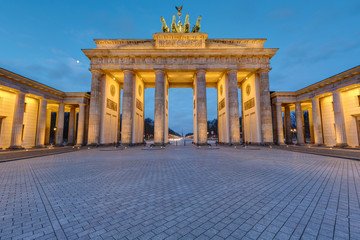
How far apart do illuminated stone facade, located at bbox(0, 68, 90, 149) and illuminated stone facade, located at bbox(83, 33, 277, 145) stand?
644cm

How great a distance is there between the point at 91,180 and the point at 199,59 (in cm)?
2419

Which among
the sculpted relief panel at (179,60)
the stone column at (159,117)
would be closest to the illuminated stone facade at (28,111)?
the sculpted relief panel at (179,60)

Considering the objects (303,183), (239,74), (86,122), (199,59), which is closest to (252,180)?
(303,183)

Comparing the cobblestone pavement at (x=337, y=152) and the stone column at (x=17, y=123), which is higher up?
the stone column at (x=17, y=123)

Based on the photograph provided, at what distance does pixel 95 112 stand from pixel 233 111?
21.3 meters

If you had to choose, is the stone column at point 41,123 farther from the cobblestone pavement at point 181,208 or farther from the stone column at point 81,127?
the cobblestone pavement at point 181,208

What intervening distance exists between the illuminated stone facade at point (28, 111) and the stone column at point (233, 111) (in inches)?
947

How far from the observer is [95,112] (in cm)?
2438

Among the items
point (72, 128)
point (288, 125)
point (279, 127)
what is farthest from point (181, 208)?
point (72, 128)

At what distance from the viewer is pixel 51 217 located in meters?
3.11

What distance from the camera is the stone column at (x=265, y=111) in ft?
79.9

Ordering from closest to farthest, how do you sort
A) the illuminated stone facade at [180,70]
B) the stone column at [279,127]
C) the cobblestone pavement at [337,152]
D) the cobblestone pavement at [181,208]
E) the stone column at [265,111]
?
the cobblestone pavement at [181,208] < the cobblestone pavement at [337,152] < the stone column at [265,111] < the illuminated stone facade at [180,70] < the stone column at [279,127]

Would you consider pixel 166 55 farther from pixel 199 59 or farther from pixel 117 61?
pixel 117 61

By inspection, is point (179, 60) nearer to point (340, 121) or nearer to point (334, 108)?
point (334, 108)
